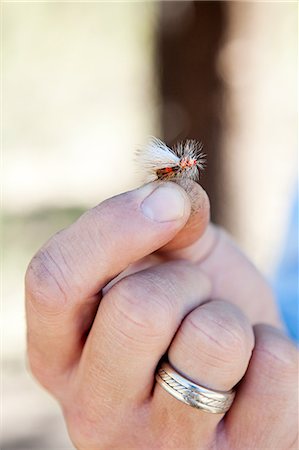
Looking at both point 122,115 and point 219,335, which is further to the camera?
point 122,115

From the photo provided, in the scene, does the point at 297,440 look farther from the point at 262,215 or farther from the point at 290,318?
the point at 262,215

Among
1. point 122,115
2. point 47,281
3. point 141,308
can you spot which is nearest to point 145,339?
point 141,308

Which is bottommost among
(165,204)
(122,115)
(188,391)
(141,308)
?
(188,391)

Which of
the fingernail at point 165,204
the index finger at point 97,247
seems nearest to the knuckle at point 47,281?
the index finger at point 97,247

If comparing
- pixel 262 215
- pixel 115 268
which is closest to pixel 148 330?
pixel 115 268

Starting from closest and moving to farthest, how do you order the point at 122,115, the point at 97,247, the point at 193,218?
the point at 97,247 → the point at 193,218 → the point at 122,115

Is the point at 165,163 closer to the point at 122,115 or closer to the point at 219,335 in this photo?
the point at 219,335
